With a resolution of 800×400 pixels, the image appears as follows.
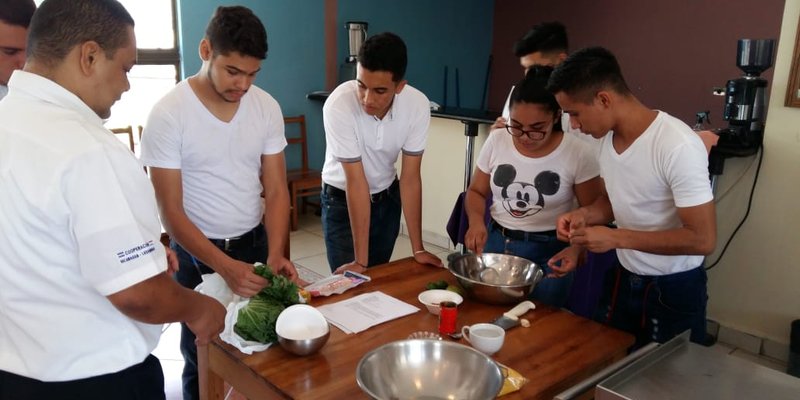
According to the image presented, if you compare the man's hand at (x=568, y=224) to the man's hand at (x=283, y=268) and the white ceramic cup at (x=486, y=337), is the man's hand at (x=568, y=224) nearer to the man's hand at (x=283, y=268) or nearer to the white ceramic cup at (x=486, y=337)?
the white ceramic cup at (x=486, y=337)

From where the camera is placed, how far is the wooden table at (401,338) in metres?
1.30

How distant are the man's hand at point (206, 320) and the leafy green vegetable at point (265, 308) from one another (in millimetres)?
97

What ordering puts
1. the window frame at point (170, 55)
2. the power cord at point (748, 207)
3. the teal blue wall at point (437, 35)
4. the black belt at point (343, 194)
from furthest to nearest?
1. the teal blue wall at point (437, 35)
2. the window frame at point (170, 55)
3. the power cord at point (748, 207)
4. the black belt at point (343, 194)

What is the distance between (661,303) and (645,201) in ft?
1.02

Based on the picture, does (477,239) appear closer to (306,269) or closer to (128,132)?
(306,269)

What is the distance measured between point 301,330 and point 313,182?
352 centimetres

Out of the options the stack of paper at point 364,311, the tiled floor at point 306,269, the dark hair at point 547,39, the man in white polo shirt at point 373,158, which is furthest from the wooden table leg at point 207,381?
the dark hair at point 547,39

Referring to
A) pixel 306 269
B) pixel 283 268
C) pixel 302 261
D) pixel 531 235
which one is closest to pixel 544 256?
pixel 531 235

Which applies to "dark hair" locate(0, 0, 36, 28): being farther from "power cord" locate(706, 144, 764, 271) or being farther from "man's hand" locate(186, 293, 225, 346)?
"power cord" locate(706, 144, 764, 271)

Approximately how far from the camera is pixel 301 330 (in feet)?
4.76

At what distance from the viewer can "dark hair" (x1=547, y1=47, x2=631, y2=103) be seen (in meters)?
1.63

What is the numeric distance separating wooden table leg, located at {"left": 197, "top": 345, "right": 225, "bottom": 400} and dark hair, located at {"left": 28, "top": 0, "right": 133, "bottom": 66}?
0.78 m

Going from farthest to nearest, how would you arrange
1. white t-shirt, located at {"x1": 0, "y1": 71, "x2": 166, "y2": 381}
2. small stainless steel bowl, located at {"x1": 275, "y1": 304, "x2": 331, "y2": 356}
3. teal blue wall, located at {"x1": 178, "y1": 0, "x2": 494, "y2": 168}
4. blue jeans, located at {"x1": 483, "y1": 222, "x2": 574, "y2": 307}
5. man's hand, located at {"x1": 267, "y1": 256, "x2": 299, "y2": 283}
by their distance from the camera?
teal blue wall, located at {"x1": 178, "y1": 0, "x2": 494, "y2": 168} < blue jeans, located at {"x1": 483, "y1": 222, "x2": 574, "y2": 307} < man's hand, located at {"x1": 267, "y1": 256, "x2": 299, "y2": 283} < small stainless steel bowl, located at {"x1": 275, "y1": 304, "x2": 331, "y2": 356} < white t-shirt, located at {"x1": 0, "y1": 71, "x2": 166, "y2": 381}

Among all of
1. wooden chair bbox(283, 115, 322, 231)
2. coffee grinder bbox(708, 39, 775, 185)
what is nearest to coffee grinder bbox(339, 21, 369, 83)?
wooden chair bbox(283, 115, 322, 231)
